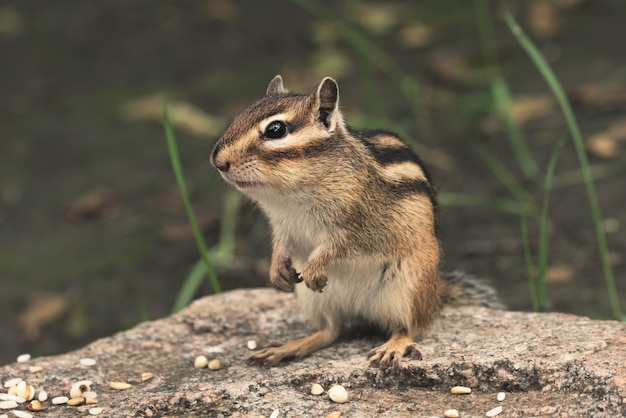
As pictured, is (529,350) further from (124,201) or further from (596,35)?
(596,35)

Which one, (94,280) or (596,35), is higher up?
(596,35)

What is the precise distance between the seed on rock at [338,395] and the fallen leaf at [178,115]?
4437mm

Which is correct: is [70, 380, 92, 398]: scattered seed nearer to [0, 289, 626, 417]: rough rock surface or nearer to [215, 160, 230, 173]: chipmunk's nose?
[0, 289, 626, 417]: rough rock surface

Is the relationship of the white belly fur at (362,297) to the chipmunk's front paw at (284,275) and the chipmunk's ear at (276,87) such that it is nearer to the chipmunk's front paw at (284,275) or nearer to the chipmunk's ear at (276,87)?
the chipmunk's front paw at (284,275)

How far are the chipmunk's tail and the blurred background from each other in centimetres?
127

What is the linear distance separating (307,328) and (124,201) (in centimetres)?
360

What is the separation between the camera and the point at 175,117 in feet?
26.7

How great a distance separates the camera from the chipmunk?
3602 mm

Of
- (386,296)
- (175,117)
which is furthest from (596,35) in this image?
(386,296)

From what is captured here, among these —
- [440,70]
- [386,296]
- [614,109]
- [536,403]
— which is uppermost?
[440,70]

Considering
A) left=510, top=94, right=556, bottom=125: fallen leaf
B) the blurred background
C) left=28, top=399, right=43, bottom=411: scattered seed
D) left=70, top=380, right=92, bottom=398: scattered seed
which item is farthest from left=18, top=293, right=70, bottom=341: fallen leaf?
left=510, top=94, right=556, bottom=125: fallen leaf

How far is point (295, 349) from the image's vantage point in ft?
12.8

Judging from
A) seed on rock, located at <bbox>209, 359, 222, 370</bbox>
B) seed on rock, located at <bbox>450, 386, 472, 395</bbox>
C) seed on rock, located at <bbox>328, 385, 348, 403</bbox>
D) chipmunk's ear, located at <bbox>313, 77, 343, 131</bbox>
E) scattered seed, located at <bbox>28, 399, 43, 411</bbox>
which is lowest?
seed on rock, located at <bbox>450, 386, 472, 395</bbox>

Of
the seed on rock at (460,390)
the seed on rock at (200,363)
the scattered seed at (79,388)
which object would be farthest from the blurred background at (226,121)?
the seed on rock at (460,390)
